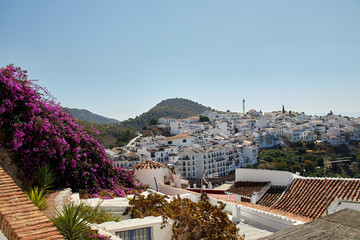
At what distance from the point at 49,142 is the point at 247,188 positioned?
8224 millimetres

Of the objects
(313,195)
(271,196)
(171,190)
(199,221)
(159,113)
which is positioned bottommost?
(271,196)

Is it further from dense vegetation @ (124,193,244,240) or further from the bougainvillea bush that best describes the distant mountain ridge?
dense vegetation @ (124,193,244,240)

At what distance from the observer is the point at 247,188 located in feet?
40.8

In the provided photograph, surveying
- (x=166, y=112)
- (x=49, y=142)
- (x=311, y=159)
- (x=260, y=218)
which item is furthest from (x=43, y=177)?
(x=166, y=112)

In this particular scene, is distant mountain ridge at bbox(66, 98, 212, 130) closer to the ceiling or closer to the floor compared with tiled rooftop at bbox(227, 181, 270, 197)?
closer to the ceiling

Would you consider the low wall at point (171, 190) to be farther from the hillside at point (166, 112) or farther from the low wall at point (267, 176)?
the hillside at point (166, 112)

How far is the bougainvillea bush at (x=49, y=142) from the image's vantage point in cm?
791

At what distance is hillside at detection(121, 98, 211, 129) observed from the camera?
122 m

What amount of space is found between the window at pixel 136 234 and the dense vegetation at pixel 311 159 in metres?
52.9

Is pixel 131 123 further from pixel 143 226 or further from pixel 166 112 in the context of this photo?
pixel 143 226

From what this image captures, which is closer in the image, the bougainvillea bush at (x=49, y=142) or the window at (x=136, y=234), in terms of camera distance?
the window at (x=136, y=234)

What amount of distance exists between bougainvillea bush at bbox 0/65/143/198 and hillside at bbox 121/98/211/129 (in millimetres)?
103579

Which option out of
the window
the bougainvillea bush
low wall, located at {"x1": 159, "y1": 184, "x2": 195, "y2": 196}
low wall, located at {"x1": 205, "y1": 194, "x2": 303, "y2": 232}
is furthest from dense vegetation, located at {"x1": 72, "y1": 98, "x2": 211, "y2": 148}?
low wall, located at {"x1": 205, "y1": 194, "x2": 303, "y2": 232}

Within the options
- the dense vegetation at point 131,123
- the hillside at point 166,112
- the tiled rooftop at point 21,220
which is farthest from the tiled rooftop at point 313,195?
the hillside at point 166,112
